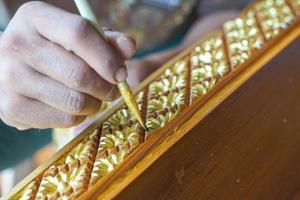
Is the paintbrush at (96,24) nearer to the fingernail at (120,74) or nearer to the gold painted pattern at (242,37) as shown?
the fingernail at (120,74)

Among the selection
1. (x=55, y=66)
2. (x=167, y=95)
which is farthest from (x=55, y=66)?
(x=167, y=95)

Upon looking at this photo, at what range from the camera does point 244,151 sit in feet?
1.26

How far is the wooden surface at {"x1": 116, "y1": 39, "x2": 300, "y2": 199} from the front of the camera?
348mm

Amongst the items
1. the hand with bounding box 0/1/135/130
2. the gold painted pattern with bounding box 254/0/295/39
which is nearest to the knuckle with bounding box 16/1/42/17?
the hand with bounding box 0/1/135/130

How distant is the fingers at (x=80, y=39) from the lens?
0.35 meters

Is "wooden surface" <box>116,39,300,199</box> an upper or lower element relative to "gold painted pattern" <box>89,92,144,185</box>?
lower

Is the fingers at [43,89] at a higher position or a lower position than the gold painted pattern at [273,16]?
higher

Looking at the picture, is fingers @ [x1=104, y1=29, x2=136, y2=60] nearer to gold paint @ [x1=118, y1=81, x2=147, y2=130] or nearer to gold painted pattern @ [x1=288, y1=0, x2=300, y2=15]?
gold paint @ [x1=118, y1=81, x2=147, y2=130]

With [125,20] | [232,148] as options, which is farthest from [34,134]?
[125,20]

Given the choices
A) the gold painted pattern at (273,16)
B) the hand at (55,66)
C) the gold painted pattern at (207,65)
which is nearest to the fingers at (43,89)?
the hand at (55,66)

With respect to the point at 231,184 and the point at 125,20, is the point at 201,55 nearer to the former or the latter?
the point at 231,184

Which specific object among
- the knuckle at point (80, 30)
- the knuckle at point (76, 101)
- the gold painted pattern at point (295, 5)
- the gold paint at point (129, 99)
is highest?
the knuckle at point (80, 30)

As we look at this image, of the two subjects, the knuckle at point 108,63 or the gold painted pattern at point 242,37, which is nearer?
the knuckle at point 108,63

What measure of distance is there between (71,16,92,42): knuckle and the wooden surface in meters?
0.11
